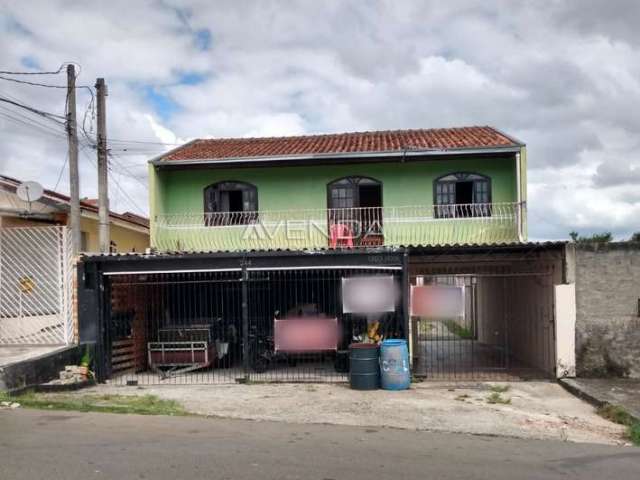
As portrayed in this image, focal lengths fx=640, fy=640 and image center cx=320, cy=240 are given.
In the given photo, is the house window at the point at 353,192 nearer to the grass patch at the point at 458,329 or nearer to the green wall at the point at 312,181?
the green wall at the point at 312,181

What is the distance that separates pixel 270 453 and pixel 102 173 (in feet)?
43.0

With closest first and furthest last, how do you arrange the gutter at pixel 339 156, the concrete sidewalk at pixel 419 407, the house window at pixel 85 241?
the concrete sidewalk at pixel 419 407 → the gutter at pixel 339 156 → the house window at pixel 85 241

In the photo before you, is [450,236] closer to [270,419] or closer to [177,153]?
[177,153]

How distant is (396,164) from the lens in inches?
739

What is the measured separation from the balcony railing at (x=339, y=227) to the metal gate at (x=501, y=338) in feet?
4.37

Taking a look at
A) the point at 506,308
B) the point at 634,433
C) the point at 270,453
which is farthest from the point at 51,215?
the point at 634,433

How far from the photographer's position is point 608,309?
13086mm

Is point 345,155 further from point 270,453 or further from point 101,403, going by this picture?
point 270,453

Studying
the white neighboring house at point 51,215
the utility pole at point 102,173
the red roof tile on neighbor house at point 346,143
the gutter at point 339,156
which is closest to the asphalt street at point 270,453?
the white neighboring house at point 51,215

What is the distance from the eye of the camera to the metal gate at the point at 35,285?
45.5 ft

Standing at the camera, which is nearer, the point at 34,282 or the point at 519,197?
the point at 34,282

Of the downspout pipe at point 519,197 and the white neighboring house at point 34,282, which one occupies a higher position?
the downspout pipe at point 519,197

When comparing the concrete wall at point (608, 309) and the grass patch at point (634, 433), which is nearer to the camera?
the grass patch at point (634, 433)

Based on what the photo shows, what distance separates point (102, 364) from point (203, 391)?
2.66 m
